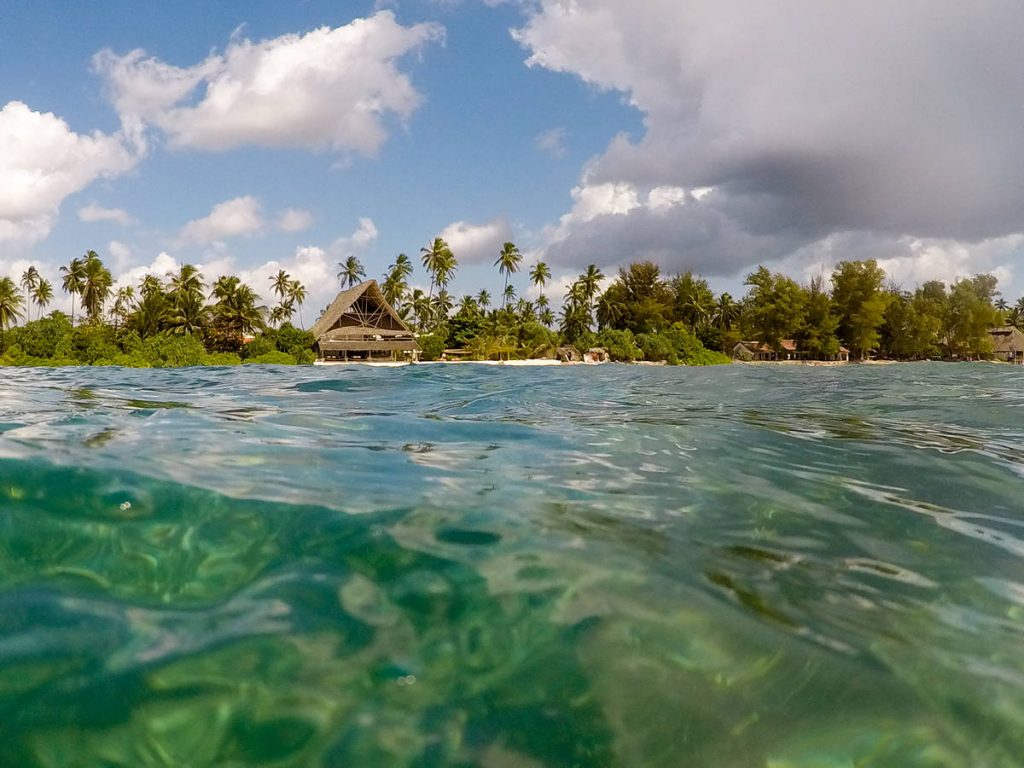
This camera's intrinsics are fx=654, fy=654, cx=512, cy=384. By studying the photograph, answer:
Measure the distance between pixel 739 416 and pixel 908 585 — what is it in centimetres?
460

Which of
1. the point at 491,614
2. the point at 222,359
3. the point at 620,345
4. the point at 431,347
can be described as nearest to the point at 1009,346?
the point at 620,345

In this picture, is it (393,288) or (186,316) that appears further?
(393,288)

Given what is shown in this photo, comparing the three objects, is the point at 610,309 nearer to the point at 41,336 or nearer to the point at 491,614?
the point at 41,336

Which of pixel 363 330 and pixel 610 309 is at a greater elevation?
pixel 610 309

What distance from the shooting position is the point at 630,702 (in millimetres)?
1391

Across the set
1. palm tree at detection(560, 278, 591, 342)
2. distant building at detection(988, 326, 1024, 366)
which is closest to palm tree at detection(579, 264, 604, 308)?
palm tree at detection(560, 278, 591, 342)

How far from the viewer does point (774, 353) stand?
227 ft

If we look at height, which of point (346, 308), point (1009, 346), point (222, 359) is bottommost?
point (222, 359)

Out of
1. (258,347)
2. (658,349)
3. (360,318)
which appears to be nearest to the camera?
(258,347)

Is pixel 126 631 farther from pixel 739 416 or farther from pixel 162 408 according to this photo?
pixel 739 416

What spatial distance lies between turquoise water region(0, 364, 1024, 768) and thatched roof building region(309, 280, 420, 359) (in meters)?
48.9

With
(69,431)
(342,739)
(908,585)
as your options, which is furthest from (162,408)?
(908,585)

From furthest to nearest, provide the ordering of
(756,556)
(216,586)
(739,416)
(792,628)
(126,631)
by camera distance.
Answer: (739,416), (756,556), (216,586), (792,628), (126,631)

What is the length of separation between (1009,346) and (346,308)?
75332mm
